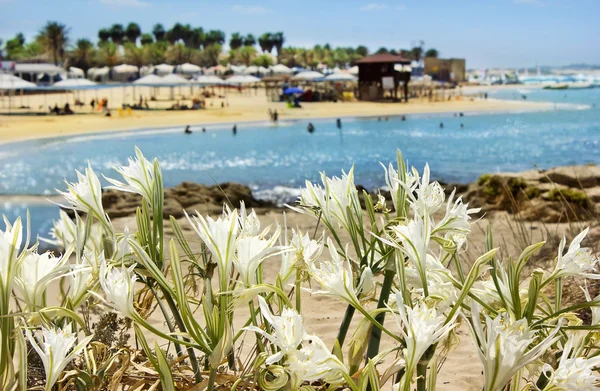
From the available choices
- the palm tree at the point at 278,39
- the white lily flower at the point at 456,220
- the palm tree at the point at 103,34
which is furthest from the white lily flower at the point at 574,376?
the palm tree at the point at 278,39

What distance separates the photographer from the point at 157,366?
3.32 ft

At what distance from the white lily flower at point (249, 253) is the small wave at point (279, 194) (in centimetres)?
1283

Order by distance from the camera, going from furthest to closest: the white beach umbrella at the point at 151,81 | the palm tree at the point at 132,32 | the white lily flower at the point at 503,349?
the palm tree at the point at 132,32
the white beach umbrella at the point at 151,81
the white lily flower at the point at 503,349

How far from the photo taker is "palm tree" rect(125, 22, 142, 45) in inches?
4707

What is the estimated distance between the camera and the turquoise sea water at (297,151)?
733 inches

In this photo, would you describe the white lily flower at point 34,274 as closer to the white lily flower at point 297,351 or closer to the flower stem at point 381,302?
the white lily flower at point 297,351

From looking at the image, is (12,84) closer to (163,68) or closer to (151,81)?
(151,81)

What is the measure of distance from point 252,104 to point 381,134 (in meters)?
16.2

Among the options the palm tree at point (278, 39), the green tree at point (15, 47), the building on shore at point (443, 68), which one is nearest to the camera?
the green tree at point (15, 47)

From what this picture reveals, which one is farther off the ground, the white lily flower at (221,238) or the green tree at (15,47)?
the green tree at (15,47)

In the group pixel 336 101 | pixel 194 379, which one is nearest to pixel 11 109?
pixel 336 101

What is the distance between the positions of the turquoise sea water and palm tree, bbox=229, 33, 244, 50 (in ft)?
307

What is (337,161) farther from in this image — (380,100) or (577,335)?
(380,100)

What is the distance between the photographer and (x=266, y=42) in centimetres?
13338
